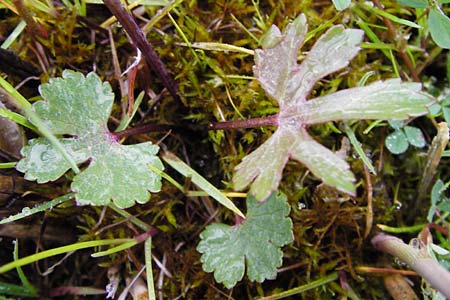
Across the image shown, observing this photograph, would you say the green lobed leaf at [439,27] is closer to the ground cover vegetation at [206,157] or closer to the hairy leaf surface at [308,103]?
the ground cover vegetation at [206,157]

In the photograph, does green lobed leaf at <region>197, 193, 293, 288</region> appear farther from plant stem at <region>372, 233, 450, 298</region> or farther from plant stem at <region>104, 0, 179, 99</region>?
plant stem at <region>104, 0, 179, 99</region>

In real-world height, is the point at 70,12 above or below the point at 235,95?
above

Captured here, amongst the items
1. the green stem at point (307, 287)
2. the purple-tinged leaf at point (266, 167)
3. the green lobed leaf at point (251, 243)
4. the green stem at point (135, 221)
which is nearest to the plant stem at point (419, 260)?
the green stem at point (307, 287)

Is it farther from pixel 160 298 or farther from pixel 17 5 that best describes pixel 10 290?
pixel 17 5

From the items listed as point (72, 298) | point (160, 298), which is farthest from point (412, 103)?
point (72, 298)

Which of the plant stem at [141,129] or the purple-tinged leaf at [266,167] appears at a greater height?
the plant stem at [141,129]

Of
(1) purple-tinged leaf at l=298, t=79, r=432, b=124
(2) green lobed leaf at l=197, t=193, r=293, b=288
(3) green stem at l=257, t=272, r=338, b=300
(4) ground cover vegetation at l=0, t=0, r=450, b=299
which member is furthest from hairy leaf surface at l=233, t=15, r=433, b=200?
(3) green stem at l=257, t=272, r=338, b=300

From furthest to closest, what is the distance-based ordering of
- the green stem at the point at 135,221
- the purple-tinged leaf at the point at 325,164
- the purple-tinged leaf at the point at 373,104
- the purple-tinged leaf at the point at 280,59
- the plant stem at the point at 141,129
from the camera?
the green stem at the point at 135,221, the plant stem at the point at 141,129, the purple-tinged leaf at the point at 280,59, the purple-tinged leaf at the point at 373,104, the purple-tinged leaf at the point at 325,164
